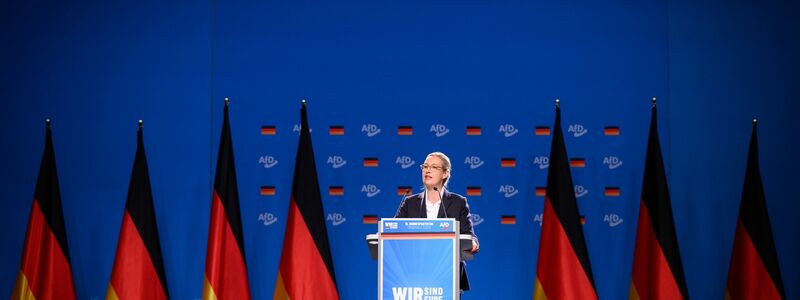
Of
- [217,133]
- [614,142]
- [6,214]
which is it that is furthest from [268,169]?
[614,142]

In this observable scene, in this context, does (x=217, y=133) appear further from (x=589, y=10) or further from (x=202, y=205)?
(x=589, y=10)

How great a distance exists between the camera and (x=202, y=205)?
7.28m

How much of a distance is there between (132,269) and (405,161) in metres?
2.27

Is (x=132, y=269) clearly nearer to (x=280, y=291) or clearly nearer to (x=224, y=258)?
(x=224, y=258)

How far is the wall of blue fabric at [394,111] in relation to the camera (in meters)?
7.20

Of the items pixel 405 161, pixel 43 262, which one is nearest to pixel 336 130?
pixel 405 161

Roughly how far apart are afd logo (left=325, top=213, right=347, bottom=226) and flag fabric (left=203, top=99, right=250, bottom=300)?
2.72ft

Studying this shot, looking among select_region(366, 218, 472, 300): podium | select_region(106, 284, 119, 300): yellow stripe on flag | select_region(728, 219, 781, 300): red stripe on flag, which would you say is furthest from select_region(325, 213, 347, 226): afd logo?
select_region(728, 219, 781, 300): red stripe on flag

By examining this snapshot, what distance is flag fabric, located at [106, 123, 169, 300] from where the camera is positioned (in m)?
6.54

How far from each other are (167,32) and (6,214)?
6.49 feet

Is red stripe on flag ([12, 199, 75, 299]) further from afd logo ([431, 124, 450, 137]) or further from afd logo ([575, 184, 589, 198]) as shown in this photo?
afd logo ([575, 184, 589, 198])

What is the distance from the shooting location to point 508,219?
723 centimetres

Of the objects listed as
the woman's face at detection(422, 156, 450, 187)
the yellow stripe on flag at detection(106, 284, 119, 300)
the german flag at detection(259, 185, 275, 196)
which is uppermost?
the woman's face at detection(422, 156, 450, 187)

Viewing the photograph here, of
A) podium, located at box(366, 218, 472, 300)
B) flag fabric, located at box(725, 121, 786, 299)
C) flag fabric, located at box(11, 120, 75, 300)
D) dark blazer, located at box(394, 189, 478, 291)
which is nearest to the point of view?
podium, located at box(366, 218, 472, 300)
